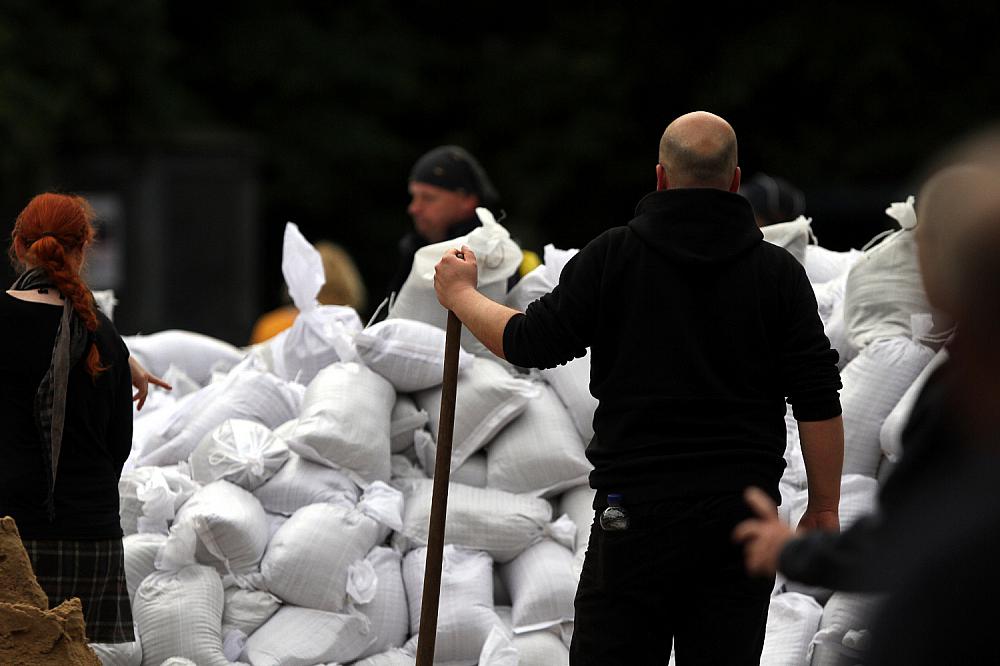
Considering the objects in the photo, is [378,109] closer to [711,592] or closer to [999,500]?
[711,592]

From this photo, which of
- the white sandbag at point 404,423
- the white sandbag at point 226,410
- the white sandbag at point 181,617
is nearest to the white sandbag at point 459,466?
the white sandbag at point 404,423

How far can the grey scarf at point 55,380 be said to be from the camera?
405 cm

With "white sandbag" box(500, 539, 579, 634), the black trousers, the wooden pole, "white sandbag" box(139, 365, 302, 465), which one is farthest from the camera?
"white sandbag" box(139, 365, 302, 465)

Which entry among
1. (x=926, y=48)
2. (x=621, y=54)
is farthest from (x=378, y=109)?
(x=926, y=48)

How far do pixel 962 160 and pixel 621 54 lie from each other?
1873 cm

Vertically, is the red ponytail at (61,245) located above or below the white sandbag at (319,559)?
above

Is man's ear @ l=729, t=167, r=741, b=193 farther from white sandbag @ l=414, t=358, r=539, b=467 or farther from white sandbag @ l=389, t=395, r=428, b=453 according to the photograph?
white sandbag @ l=389, t=395, r=428, b=453

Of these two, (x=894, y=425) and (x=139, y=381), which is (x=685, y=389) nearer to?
(x=894, y=425)

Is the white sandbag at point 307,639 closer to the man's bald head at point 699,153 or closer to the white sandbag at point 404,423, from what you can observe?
the white sandbag at point 404,423

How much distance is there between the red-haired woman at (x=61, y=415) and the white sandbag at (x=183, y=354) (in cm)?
236

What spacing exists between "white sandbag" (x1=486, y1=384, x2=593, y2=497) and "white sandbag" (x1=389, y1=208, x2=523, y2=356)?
Answer: 437 millimetres

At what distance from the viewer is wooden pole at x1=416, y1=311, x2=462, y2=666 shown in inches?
155

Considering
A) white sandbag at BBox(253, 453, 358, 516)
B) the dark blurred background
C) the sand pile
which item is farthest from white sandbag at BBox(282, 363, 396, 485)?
the dark blurred background

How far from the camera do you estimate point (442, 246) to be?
5.47 metres
